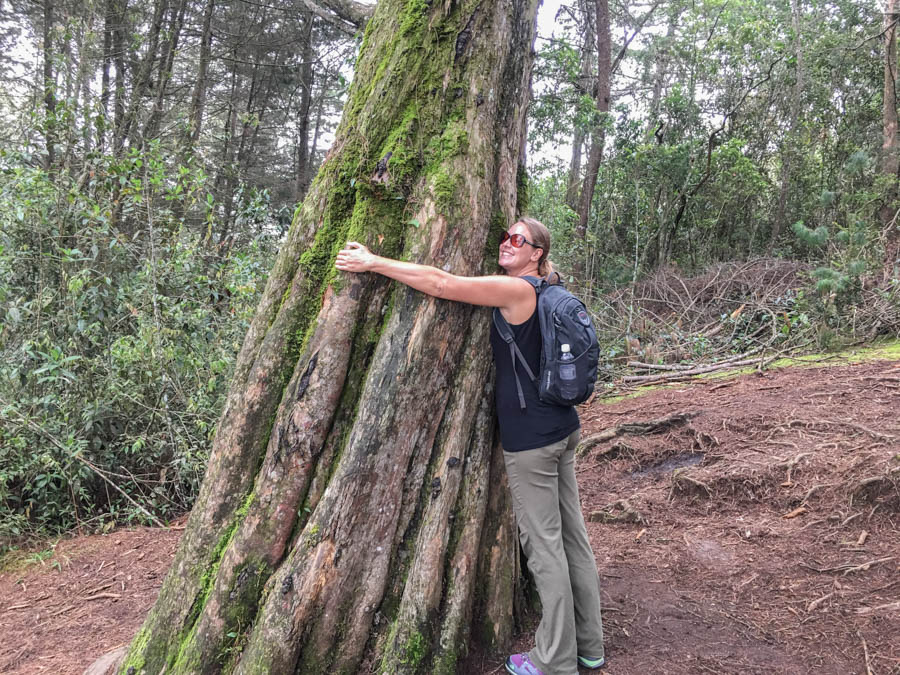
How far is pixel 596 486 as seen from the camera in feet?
17.7

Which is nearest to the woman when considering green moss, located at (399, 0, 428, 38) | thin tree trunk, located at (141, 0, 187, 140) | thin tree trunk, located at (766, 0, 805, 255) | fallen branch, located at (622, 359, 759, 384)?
green moss, located at (399, 0, 428, 38)

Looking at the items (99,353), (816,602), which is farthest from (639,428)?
(99,353)

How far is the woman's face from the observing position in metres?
2.76

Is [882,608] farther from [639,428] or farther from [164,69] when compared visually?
[164,69]

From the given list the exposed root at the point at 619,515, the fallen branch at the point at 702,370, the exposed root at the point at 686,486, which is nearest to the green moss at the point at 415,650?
the exposed root at the point at 619,515

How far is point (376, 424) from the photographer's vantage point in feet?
8.42

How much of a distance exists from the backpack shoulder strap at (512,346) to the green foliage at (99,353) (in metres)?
3.50

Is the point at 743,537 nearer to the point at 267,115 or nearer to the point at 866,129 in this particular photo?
the point at 866,129

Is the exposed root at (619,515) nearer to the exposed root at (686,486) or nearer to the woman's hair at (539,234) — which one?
the exposed root at (686,486)

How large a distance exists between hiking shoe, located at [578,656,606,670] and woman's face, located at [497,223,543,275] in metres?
1.87

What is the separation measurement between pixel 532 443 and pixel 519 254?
34.7 inches

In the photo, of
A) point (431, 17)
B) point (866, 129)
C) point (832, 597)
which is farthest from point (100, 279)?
point (866, 129)

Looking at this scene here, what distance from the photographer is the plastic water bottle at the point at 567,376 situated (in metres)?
2.54

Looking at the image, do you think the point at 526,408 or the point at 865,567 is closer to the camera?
the point at 526,408
